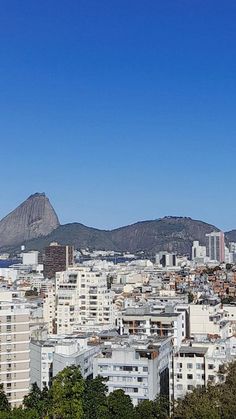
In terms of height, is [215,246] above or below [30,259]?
above

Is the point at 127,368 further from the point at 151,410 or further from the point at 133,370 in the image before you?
the point at 151,410

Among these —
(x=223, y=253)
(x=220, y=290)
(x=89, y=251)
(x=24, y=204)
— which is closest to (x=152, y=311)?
(x=220, y=290)

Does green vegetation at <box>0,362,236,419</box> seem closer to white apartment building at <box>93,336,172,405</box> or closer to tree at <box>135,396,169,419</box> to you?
tree at <box>135,396,169,419</box>

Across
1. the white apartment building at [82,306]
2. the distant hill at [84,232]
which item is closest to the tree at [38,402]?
the white apartment building at [82,306]

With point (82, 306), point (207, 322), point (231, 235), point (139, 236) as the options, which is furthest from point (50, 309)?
point (231, 235)

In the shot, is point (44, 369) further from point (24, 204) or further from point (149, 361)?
point (24, 204)

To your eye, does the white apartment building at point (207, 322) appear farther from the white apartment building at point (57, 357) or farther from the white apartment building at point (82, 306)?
the white apartment building at point (57, 357)
